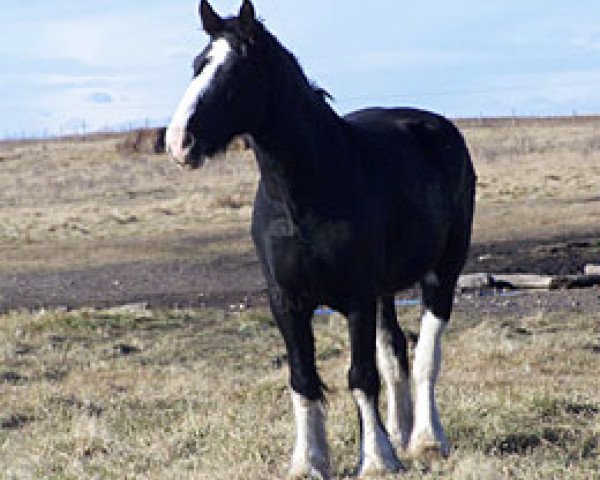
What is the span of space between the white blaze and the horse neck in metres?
0.33

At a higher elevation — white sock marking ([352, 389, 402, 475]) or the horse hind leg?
white sock marking ([352, 389, 402, 475])

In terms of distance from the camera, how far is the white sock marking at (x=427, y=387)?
7.34 metres

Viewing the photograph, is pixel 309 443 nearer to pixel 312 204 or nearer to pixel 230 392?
pixel 312 204

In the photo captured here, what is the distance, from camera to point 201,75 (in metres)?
6.00

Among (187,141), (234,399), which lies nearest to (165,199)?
(234,399)

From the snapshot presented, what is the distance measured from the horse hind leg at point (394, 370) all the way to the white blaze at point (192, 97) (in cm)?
220

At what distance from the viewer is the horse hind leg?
775 centimetres

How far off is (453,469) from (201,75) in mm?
2311

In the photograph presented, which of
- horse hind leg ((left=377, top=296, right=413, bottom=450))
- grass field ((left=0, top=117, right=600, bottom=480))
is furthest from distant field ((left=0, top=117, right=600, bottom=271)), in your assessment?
horse hind leg ((left=377, top=296, right=413, bottom=450))

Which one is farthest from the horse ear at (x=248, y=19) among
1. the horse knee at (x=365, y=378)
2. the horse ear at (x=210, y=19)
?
the horse knee at (x=365, y=378)

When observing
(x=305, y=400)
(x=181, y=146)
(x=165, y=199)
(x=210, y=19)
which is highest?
(x=210, y=19)

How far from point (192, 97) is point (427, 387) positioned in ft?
8.28

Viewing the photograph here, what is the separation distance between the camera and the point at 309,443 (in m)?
6.73

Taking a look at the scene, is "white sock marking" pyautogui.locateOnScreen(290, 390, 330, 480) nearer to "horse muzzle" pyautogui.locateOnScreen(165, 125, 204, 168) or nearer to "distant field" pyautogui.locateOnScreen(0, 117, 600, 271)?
"horse muzzle" pyautogui.locateOnScreen(165, 125, 204, 168)
